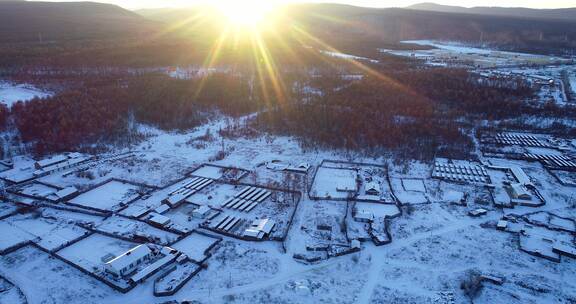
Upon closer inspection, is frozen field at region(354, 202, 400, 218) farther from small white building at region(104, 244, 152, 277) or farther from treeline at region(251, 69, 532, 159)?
small white building at region(104, 244, 152, 277)

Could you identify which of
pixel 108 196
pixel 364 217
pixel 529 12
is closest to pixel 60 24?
pixel 108 196

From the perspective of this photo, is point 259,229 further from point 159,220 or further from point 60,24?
point 60,24

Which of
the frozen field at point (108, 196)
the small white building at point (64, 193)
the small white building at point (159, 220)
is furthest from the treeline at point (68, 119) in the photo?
the small white building at point (159, 220)

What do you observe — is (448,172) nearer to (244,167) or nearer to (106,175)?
(244,167)

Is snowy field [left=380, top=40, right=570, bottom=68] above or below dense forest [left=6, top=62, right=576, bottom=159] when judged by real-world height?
above

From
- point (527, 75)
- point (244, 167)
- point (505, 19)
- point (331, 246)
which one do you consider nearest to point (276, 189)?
point (244, 167)

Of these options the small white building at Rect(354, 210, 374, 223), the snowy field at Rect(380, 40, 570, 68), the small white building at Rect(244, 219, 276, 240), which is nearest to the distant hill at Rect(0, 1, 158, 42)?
the snowy field at Rect(380, 40, 570, 68)
